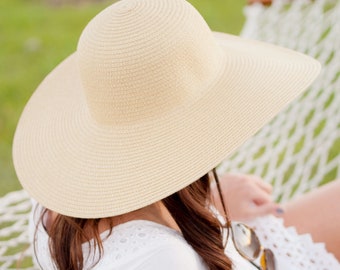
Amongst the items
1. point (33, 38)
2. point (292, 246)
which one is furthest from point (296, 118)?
point (33, 38)

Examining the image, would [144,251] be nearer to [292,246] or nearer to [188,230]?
[188,230]

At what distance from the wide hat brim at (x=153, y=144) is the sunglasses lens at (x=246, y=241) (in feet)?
0.88

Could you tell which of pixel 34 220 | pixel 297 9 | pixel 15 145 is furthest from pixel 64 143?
pixel 297 9

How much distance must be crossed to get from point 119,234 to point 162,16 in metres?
0.30

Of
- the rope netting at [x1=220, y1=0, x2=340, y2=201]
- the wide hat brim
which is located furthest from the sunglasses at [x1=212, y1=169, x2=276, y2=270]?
the rope netting at [x1=220, y1=0, x2=340, y2=201]

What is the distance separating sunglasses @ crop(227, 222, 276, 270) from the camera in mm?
1152

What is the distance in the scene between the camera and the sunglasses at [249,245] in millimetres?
1149

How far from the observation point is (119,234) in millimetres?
976

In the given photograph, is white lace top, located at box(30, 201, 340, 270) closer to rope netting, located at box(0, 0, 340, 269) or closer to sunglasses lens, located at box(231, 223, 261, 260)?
sunglasses lens, located at box(231, 223, 261, 260)

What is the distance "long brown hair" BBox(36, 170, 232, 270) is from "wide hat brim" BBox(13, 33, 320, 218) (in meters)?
0.07

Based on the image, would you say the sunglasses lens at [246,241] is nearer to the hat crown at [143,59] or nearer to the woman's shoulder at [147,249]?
the woman's shoulder at [147,249]

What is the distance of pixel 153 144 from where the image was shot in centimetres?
94

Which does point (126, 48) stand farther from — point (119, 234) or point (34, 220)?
point (34, 220)

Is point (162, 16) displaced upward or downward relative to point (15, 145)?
upward
